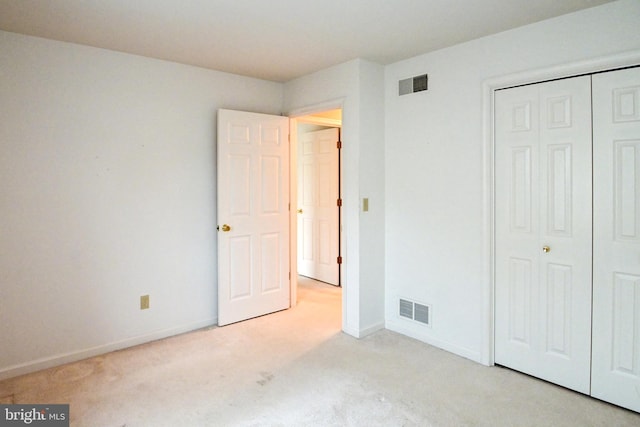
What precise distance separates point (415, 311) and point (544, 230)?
4.19 ft

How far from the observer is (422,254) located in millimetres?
3344

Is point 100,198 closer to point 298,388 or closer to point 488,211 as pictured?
point 298,388

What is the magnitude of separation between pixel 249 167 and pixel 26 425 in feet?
8.21

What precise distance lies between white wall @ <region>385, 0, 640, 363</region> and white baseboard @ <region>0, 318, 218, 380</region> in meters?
1.90

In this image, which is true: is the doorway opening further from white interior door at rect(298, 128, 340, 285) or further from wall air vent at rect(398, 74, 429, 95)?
wall air vent at rect(398, 74, 429, 95)

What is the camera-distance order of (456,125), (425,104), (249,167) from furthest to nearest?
1. (249,167)
2. (425,104)
3. (456,125)

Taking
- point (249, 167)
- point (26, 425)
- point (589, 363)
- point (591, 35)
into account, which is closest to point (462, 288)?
point (589, 363)

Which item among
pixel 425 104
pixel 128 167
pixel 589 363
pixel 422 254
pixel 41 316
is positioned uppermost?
pixel 425 104

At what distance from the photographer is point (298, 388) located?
2.57 meters

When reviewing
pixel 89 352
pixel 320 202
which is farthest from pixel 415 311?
pixel 89 352

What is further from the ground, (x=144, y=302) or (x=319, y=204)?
(x=319, y=204)

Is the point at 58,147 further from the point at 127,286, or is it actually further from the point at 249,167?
the point at 249,167

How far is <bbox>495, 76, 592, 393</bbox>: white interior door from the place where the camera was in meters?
2.48

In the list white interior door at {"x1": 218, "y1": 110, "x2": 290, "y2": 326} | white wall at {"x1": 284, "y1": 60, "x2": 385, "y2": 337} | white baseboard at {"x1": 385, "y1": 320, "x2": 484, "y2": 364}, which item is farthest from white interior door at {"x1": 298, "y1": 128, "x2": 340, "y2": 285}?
white baseboard at {"x1": 385, "y1": 320, "x2": 484, "y2": 364}
